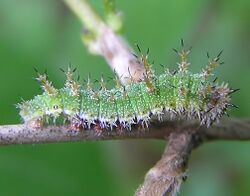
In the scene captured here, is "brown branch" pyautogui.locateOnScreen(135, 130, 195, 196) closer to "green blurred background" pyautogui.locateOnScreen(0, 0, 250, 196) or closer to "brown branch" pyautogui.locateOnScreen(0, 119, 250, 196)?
"brown branch" pyautogui.locateOnScreen(0, 119, 250, 196)

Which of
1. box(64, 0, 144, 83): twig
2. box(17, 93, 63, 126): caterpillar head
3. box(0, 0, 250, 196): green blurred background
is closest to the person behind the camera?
box(17, 93, 63, 126): caterpillar head

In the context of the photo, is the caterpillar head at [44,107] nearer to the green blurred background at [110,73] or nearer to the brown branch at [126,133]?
the brown branch at [126,133]

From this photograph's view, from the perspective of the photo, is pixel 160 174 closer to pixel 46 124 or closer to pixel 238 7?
pixel 46 124

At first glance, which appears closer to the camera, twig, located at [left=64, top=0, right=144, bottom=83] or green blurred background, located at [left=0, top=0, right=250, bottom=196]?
twig, located at [left=64, top=0, right=144, bottom=83]

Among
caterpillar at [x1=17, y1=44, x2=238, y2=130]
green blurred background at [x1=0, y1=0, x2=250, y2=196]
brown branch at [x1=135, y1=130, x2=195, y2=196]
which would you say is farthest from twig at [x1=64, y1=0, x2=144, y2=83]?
green blurred background at [x1=0, y1=0, x2=250, y2=196]

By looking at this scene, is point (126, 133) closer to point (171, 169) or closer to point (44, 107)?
point (171, 169)

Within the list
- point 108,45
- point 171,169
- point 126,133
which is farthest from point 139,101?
point 108,45

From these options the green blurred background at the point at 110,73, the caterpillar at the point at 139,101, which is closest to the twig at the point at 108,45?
the caterpillar at the point at 139,101
